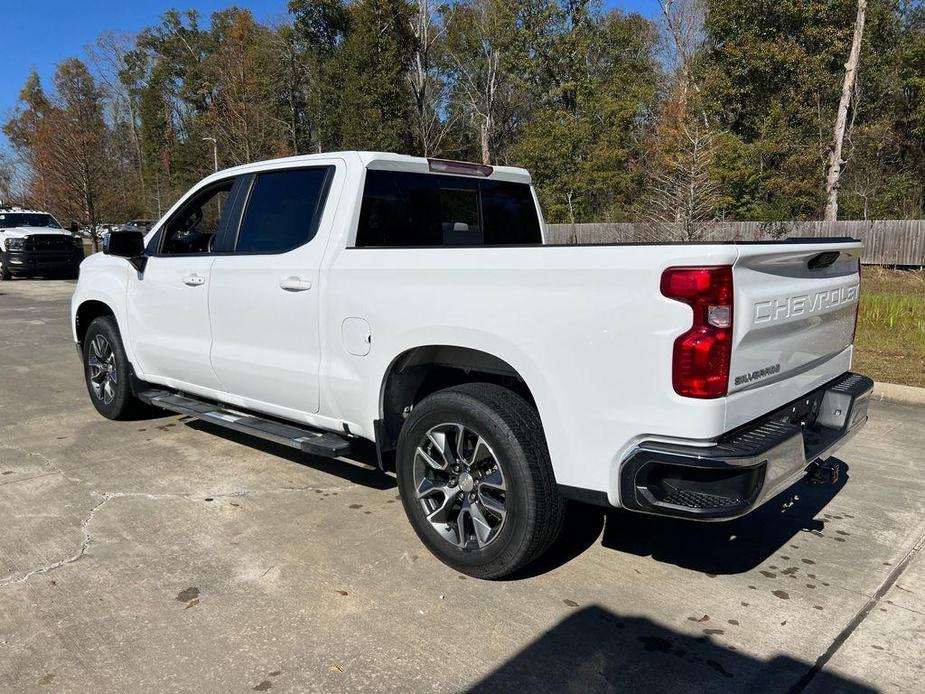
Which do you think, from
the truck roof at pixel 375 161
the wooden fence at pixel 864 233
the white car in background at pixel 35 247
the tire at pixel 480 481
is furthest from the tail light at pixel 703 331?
the white car in background at pixel 35 247

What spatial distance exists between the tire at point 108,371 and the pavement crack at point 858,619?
16.8 feet

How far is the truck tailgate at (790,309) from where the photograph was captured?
2.66 m

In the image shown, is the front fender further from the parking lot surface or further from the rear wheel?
the rear wheel

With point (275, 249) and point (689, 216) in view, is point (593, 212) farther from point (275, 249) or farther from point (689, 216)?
point (275, 249)

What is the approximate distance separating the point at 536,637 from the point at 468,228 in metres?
2.69

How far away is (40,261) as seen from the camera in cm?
2103

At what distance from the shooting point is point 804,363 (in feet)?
10.6

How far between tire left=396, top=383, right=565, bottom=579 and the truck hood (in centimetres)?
2154

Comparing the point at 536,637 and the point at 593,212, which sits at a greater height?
the point at 593,212

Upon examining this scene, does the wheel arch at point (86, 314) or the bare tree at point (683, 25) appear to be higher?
the bare tree at point (683, 25)

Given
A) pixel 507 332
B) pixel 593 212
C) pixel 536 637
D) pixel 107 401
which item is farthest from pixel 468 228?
pixel 593 212

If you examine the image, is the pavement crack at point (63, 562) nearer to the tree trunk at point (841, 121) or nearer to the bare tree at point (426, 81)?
the tree trunk at point (841, 121)

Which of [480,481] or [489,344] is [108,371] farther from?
[489,344]

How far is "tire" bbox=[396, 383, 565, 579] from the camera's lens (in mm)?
3088
